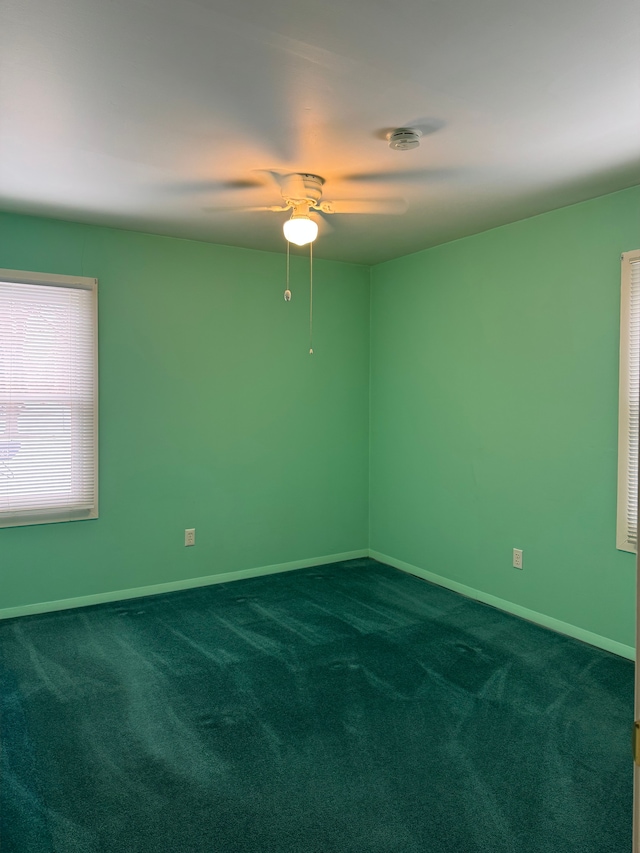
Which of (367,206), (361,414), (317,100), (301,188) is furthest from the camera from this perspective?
(361,414)

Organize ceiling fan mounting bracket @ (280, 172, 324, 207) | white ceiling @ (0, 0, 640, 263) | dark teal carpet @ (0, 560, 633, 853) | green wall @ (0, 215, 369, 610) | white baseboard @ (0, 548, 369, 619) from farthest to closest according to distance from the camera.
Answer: green wall @ (0, 215, 369, 610) → white baseboard @ (0, 548, 369, 619) → ceiling fan mounting bracket @ (280, 172, 324, 207) → dark teal carpet @ (0, 560, 633, 853) → white ceiling @ (0, 0, 640, 263)

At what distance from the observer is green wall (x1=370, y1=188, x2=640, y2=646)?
3.46 m

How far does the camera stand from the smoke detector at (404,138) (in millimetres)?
2547

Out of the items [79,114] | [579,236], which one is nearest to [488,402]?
[579,236]

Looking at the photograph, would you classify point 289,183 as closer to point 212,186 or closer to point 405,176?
point 212,186

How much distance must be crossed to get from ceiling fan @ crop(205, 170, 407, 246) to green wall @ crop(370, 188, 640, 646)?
951 millimetres

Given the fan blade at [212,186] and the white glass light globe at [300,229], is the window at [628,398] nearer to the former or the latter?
the white glass light globe at [300,229]

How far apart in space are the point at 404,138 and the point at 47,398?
2.66 metres

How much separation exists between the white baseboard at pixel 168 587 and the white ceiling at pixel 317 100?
8.07ft

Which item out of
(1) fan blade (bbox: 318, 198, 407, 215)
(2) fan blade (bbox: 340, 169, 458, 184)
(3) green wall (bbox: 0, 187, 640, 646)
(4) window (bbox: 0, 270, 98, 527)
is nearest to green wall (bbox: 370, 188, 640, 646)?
(3) green wall (bbox: 0, 187, 640, 646)

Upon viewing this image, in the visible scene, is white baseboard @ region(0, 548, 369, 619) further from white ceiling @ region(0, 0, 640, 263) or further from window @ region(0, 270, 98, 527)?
white ceiling @ region(0, 0, 640, 263)

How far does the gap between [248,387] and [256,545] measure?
47.7 inches

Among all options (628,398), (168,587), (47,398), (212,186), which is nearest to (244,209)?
(212,186)

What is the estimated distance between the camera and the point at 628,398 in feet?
10.9
